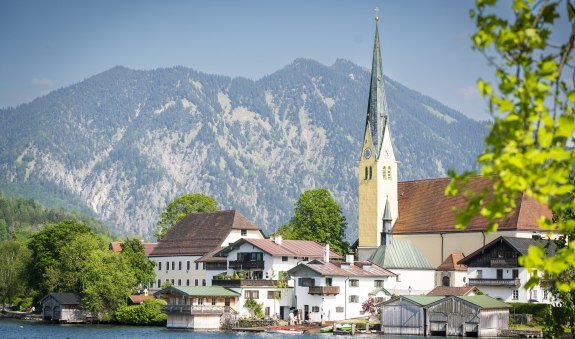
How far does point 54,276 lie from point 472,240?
4306 centimetres

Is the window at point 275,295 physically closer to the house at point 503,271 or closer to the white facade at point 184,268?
the house at point 503,271

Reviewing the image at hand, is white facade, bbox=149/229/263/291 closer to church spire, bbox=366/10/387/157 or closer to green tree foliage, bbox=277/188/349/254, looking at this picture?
green tree foliage, bbox=277/188/349/254

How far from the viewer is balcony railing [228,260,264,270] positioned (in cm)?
9349

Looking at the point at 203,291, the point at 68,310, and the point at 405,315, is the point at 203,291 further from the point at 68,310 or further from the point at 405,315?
the point at 405,315

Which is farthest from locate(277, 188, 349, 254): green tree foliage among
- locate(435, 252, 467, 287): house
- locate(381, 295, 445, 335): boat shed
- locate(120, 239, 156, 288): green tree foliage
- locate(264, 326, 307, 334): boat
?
locate(381, 295, 445, 335): boat shed

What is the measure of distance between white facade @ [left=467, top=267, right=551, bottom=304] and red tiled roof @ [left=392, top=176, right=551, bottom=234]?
802 cm

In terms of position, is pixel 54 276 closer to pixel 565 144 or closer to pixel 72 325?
pixel 72 325

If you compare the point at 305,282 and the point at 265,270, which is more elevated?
the point at 265,270

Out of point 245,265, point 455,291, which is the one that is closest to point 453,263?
point 455,291

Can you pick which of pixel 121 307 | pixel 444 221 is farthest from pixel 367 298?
pixel 121 307

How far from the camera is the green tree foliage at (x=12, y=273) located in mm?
117688

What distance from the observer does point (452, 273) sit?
9706 centimetres

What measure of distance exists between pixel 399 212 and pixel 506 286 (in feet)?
89.2

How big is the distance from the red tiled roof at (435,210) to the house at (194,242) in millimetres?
17560
